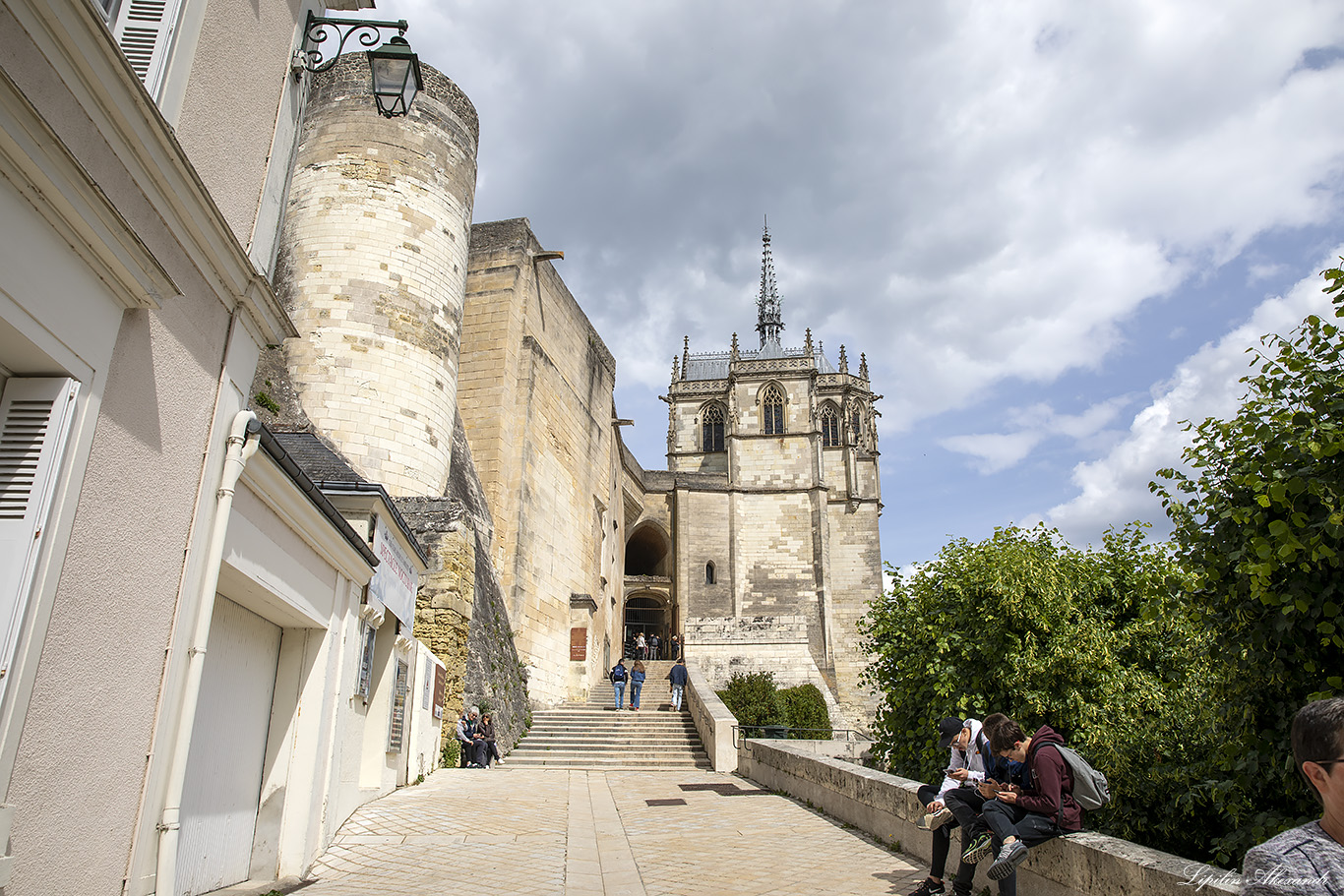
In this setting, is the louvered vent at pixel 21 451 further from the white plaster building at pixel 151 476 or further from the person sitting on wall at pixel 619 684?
the person sitting on wall at pixel 619 684

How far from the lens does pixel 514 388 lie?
61.2 feet

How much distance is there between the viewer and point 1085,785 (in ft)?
12.1

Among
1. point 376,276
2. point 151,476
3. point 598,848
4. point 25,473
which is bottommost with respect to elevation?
point 598,848

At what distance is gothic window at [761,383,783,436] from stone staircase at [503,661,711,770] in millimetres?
21987

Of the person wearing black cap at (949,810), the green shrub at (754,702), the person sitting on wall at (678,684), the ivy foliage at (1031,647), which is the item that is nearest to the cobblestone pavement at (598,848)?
the person wearing black cap at (949,810)

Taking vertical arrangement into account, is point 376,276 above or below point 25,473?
above

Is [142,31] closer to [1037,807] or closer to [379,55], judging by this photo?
[379,55]

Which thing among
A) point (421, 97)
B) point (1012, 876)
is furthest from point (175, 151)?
point (421, 97)

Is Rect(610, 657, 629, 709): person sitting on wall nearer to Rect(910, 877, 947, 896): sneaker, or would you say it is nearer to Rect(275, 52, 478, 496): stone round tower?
Rect(275, 52, 478, 496): stone round tower

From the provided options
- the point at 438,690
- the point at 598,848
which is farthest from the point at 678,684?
the point at 598,848

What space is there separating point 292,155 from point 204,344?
67.0 inches

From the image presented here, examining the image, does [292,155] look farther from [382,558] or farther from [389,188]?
[389,188]

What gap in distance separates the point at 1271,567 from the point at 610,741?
11.9 meters

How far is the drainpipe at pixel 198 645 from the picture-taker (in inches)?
128
